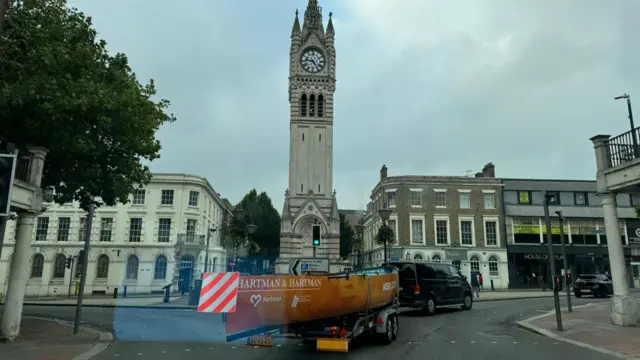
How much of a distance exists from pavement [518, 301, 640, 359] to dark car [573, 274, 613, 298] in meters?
11.5

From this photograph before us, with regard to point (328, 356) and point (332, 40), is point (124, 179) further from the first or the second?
point (332, 40)

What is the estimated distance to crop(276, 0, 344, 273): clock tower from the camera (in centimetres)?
5344

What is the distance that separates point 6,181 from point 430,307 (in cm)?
1673

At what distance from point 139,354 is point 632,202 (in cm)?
5242

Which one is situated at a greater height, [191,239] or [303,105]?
[303,105]

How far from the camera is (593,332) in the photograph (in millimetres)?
13992

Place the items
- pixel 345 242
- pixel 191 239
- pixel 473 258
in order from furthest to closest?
1. pixel 345 242
2. pixel 473 258
3. pixel 191 239

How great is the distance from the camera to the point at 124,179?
55.1 feet

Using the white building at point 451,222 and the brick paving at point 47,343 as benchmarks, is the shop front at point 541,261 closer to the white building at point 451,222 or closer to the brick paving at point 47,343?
the white building at point 451,222

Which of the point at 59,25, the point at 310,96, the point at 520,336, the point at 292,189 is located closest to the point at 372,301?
the point at 520,336

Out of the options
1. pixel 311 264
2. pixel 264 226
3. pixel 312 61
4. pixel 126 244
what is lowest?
pixel 311 264

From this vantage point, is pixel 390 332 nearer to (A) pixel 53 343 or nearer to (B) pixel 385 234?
(A) pixel 53 343

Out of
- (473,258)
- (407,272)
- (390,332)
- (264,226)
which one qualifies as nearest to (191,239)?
(264,226)

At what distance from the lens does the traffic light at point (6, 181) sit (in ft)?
21.5
